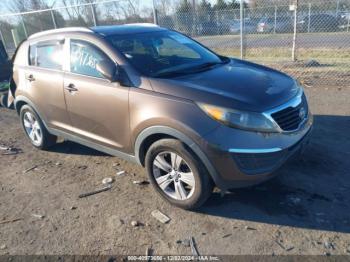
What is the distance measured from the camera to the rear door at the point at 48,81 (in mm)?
4305

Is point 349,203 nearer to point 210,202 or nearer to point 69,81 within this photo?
point 210,202

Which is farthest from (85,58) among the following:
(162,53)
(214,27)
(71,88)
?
(214,27)

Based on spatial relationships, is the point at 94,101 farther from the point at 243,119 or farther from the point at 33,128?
the point at 33,128

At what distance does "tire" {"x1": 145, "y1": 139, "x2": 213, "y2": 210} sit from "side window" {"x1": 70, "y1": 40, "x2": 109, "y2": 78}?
1.18 m

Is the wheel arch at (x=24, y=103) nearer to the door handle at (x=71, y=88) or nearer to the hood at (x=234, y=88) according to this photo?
the door handle at (x=71, y=88)

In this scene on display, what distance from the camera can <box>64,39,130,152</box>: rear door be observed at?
3.57m

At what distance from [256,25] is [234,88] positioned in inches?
418

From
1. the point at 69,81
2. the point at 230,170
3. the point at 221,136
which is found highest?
the point at 69,81

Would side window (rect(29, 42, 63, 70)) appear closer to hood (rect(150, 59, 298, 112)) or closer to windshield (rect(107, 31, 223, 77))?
windshield (rect(107, 31, 223, 77))

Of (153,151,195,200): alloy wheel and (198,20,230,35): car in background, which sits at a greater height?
(198,20,230,35): car in background

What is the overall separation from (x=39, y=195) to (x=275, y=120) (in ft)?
9.50

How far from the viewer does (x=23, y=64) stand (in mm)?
5031

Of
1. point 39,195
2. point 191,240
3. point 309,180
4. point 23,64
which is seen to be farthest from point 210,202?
point 23,64

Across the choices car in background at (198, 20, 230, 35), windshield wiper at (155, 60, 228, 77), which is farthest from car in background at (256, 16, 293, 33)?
windshield wiper at (155, 60, 228, 77)
